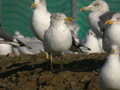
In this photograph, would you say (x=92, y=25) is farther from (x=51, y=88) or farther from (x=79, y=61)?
(x=51, y=88)

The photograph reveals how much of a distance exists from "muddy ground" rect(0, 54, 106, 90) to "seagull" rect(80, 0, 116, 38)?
82 cm

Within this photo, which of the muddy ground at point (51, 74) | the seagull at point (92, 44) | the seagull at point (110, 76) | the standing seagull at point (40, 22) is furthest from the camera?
the seagull at point (92, 44)

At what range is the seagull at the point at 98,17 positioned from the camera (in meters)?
10.6

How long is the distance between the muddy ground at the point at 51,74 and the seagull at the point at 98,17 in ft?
2.68

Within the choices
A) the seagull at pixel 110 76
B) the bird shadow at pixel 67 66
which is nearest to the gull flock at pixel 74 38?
the seagull at pixel 110 76

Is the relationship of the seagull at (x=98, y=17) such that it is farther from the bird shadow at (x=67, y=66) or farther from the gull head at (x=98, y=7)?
the bird shadow at (x=67, y=66)

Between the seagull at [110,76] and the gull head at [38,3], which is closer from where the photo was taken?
the seagull at [110,76]

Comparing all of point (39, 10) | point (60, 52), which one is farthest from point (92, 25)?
point (60, 52)

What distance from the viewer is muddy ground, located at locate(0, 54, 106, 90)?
25.9 ft

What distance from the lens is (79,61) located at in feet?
30.2

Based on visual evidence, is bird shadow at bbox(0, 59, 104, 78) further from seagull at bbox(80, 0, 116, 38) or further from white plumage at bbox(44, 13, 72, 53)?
seagull at bbox(80, 0, 116, 38)

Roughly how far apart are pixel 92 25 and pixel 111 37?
8.51 feet

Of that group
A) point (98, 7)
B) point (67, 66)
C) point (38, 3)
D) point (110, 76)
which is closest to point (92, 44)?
point (98, 7)

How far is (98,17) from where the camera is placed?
10906 mm
